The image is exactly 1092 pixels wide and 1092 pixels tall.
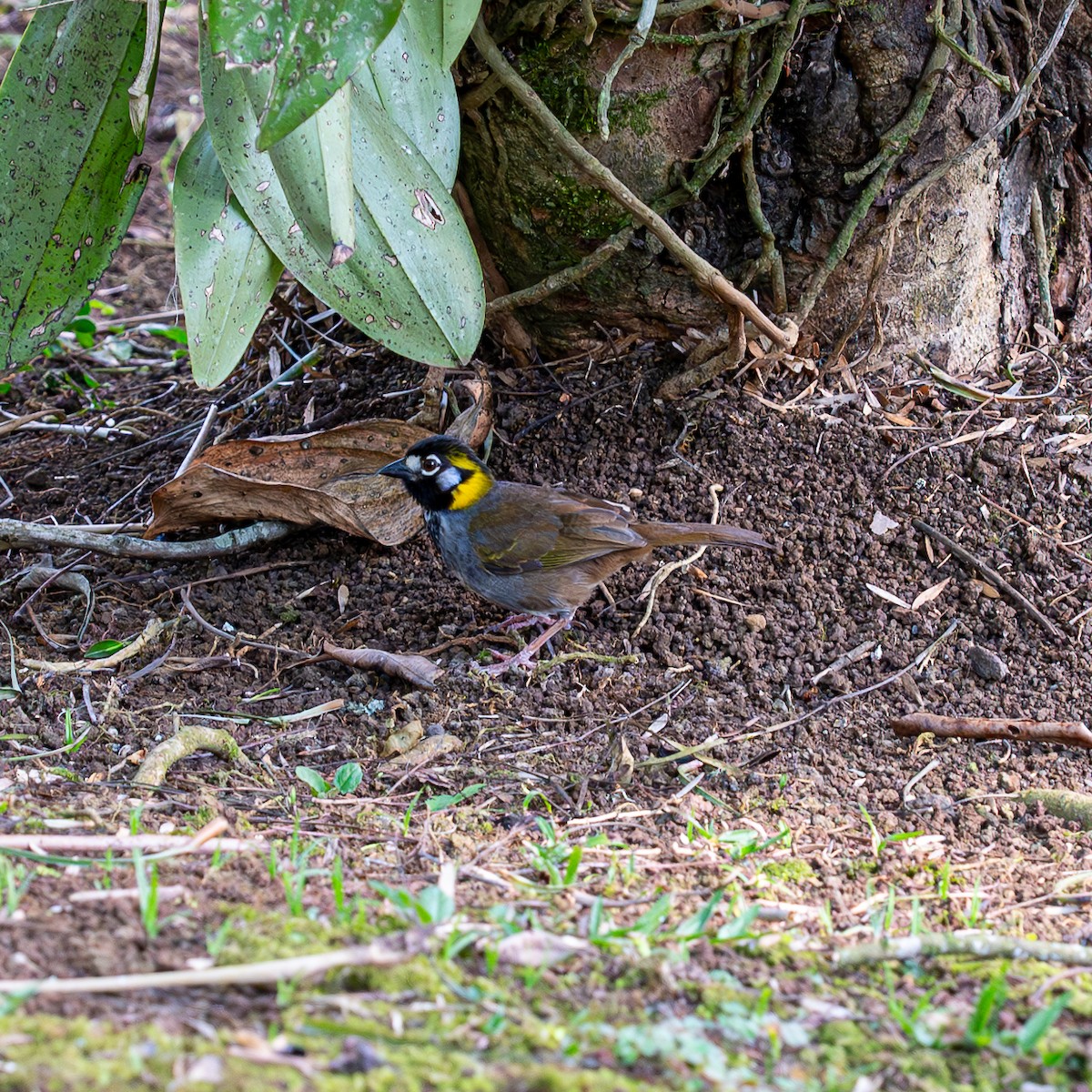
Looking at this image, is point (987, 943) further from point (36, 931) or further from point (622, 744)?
point (36, 931)

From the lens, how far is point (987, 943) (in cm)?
238

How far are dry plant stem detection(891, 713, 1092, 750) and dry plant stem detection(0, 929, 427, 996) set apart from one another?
2061mm

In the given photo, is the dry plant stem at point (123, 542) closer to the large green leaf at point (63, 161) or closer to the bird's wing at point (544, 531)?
the large green leaf at point (63, 161)

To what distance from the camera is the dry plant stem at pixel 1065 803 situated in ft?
10.5

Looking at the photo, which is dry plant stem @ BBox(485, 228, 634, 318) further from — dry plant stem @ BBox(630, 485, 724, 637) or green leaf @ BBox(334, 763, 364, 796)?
green leaf @ BBox(334, 763, 364, 796)

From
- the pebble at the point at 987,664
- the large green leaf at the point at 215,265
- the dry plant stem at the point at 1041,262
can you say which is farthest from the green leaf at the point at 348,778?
the dry plant stem at the point at 1041,262

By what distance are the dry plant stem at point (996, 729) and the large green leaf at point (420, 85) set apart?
2.47 metres

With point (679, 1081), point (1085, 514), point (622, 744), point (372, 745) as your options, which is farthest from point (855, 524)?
point (679, 1081)

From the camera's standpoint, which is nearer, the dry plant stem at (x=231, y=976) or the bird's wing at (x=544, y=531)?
the dry plant stem at (x=231, y=976)

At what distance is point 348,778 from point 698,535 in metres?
1.68

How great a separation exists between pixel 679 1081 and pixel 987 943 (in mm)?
869

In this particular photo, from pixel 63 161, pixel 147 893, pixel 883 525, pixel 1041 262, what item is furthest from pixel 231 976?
pixel 1041 262

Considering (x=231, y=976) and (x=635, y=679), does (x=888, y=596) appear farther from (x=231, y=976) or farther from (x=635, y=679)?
(x=231, y=976)

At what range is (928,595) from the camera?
4.20 m
